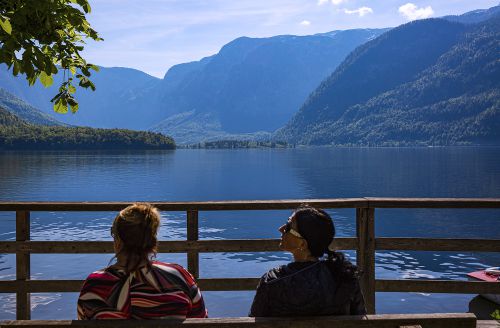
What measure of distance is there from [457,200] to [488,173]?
111 metres

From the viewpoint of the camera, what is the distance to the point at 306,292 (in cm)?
329

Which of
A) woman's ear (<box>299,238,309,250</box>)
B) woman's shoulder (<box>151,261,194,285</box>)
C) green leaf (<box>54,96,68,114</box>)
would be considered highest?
green leaf (<box>54,96,68,114</box>)

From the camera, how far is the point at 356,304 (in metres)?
3.46

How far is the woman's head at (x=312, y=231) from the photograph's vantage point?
343 cm

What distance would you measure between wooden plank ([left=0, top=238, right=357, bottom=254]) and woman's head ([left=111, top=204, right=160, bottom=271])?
10.3 feet

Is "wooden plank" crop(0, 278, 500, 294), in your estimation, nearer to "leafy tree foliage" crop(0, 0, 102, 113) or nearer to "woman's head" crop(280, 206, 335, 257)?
"leafy tree foliage" crop(0, 0, 102, 113)

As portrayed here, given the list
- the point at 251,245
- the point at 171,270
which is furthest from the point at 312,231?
the point at 251,245

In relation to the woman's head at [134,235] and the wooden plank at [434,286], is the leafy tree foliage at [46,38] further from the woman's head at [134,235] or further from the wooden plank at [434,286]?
the wooden plank at [434,286]

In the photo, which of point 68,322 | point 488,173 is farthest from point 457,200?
point 488,173

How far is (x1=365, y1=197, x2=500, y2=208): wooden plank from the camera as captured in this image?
21.0ft

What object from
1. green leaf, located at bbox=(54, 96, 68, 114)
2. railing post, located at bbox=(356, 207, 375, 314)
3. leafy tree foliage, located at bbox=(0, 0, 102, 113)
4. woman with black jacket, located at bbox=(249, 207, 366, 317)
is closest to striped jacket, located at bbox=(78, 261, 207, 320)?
woman with black jacket, located at bbox=(249, 207, 366, 317)

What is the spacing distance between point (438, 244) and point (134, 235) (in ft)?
14.8

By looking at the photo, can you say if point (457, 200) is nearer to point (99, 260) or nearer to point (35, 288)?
point (35, 288)

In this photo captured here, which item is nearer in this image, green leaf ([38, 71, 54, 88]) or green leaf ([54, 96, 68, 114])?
green leaf ([38, 71, 54, 88])
